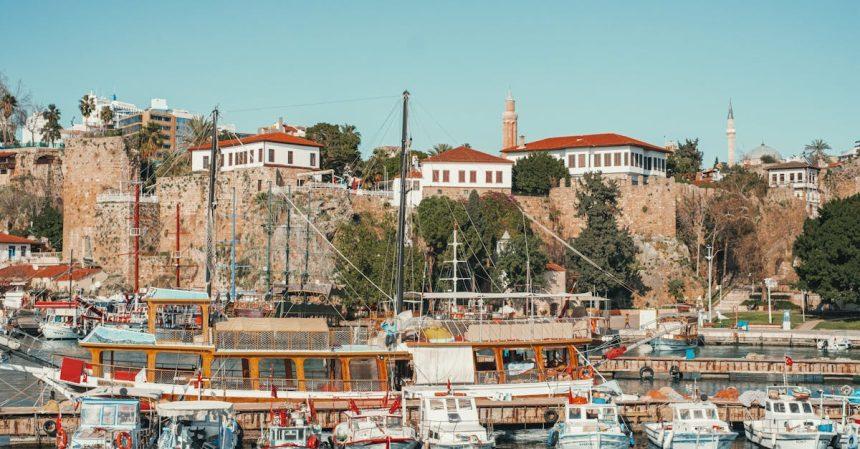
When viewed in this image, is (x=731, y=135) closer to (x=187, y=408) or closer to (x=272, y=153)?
(x=272, y=153)

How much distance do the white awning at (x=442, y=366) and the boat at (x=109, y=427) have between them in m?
11.4

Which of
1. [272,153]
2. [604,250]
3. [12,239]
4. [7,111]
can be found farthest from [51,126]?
[604,250]

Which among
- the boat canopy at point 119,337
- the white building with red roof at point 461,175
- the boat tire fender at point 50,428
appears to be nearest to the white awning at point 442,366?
the boat canopy at point 119,337

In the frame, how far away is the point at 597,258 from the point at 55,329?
42.7 metres

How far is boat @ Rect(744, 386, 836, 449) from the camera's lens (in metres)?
38.7

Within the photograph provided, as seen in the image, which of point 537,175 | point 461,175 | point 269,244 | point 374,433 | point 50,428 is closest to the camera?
point 374,433

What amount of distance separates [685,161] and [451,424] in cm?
10346

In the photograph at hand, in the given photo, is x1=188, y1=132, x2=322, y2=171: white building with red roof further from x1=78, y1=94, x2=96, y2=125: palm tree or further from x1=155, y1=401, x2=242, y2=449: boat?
x1=155, y1=401, x2=242, y2=449: boat

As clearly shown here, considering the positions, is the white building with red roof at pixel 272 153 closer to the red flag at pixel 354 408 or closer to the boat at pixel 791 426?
the red flag at pixel 354 408

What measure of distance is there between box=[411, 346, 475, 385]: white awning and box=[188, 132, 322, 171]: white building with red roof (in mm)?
50374

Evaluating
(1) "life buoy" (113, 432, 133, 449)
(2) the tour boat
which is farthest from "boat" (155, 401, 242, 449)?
(2) the tour boat

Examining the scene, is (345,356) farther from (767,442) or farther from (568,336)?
(767,442)

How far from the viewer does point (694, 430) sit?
1503 inches

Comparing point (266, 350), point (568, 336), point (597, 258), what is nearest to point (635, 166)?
point (597, 258)
